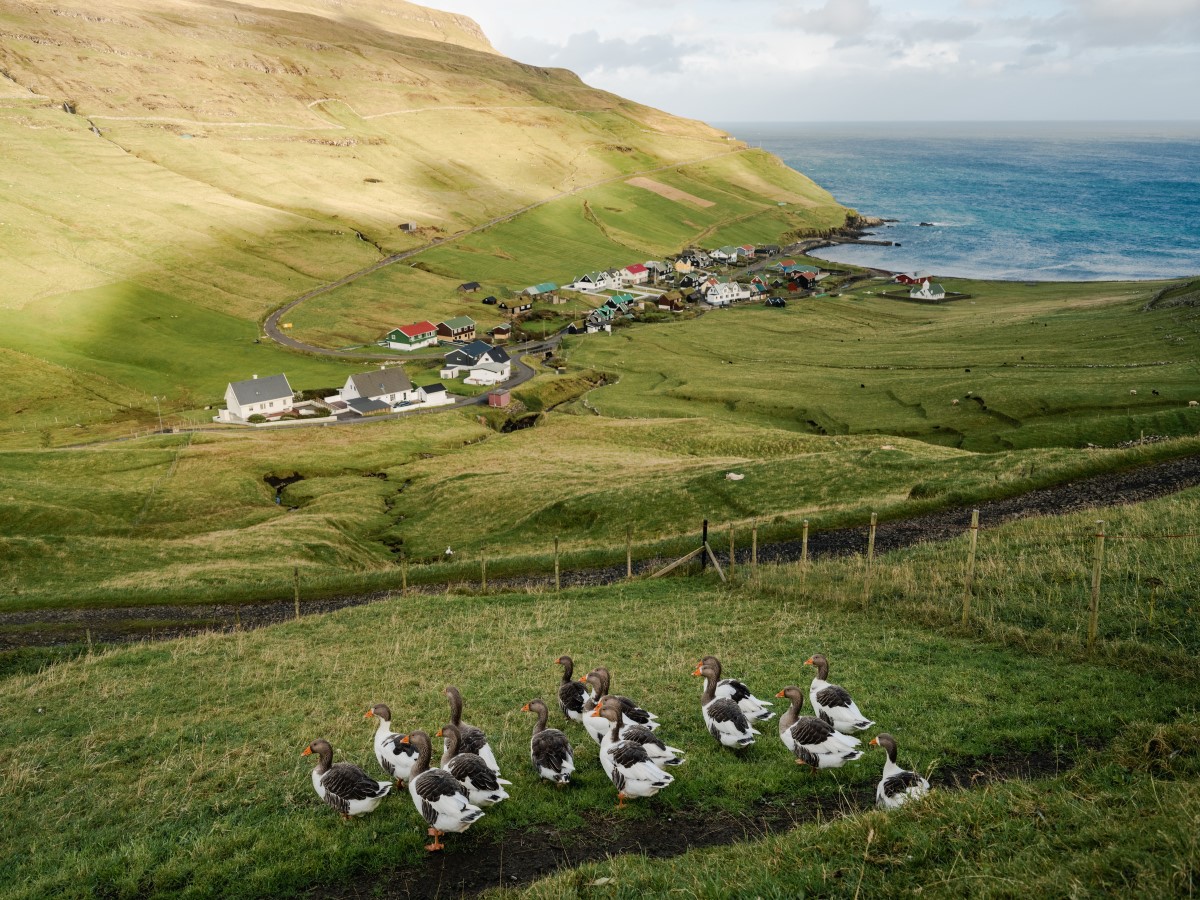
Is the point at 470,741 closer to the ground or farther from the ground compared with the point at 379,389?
farther from the ground

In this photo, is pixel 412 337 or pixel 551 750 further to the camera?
pixel 412 337

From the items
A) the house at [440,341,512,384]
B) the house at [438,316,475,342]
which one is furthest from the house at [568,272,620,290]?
the house at [440,341,512,384]

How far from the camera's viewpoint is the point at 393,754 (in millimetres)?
14328

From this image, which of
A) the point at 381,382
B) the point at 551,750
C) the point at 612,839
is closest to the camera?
the point at 612,839

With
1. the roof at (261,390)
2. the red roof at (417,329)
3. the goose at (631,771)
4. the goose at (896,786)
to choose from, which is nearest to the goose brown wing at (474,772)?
the goose at (631,771)

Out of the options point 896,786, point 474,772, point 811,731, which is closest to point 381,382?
point 474,772

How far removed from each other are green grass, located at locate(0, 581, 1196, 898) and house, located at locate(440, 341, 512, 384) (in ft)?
302

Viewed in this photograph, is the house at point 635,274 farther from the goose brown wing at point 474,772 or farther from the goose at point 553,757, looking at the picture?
the goose brown wing at point 474,772

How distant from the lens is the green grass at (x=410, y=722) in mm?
12656

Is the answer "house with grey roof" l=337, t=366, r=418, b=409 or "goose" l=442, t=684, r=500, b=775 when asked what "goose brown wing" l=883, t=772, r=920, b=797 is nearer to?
"goose" l=442, t=684, r=500, b=775

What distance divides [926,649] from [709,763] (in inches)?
350

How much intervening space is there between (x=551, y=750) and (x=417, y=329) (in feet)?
437

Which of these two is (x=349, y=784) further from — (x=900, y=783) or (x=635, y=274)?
(x=635, y=274)

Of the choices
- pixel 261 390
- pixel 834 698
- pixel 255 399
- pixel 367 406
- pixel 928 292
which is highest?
pixel 834 698
